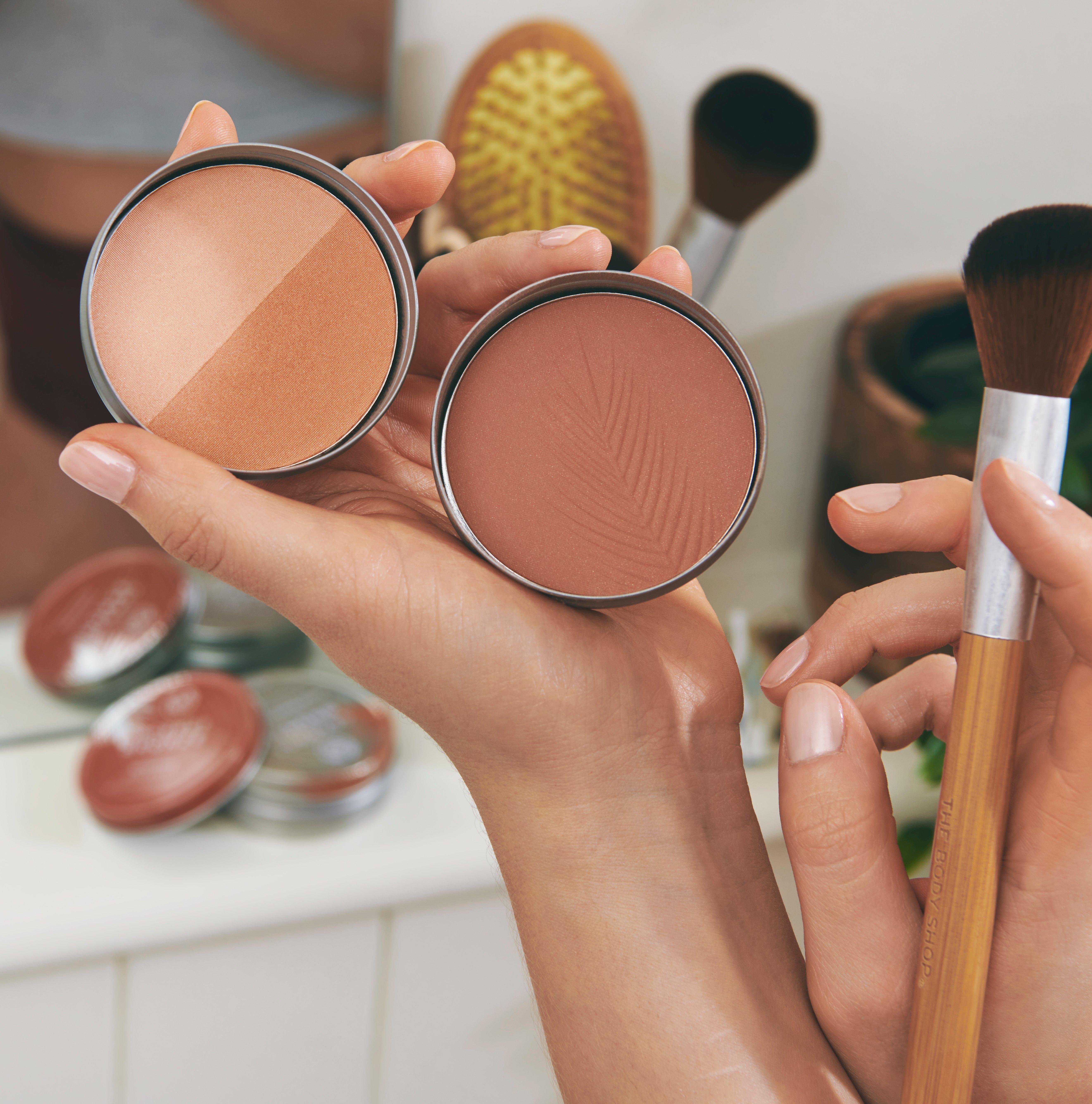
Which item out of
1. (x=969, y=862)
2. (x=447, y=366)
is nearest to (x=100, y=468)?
(x=447, y=366)

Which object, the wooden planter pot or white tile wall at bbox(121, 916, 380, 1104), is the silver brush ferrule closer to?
the wooden planter pot

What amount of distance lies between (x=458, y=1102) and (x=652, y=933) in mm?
685

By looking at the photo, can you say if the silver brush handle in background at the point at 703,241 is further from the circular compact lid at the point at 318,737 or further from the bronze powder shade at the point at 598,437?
the circular compact lid at the point at 318,737

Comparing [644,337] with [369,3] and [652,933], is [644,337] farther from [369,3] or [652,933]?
[369,3]

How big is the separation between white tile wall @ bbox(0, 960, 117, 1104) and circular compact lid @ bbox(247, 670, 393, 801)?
8.4 inches

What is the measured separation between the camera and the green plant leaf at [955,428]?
0.88m

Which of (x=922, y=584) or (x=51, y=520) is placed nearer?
(x=922, y=584)

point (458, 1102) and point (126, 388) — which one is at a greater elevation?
point (126, 388)

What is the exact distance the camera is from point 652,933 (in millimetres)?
496

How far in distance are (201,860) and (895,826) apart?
2.15 feet

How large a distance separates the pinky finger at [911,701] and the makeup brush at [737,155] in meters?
0.37

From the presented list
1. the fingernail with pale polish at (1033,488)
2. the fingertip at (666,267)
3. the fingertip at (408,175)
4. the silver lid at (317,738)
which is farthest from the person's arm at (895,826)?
the silver lid at (317,738)

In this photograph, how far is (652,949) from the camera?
49cm

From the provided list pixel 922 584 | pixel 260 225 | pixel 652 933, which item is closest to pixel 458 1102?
pixel 652 933
